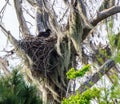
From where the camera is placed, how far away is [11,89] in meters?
6.13

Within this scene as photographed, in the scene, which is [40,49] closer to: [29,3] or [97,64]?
[97,64]

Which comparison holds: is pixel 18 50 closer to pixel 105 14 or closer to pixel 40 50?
pixel 40 50

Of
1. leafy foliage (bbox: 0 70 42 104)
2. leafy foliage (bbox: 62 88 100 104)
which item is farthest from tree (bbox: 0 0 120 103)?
leafy foliage (bbox: 62 88 100 104)

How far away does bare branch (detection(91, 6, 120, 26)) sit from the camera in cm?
761

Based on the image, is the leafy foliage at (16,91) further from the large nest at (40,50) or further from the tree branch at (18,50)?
the large nest at (40,50)

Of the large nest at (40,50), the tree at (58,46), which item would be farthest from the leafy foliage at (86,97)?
the large nest at (40,50)

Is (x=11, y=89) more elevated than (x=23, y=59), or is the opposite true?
(x=11, y=89)

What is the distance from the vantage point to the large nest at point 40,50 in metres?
8.19

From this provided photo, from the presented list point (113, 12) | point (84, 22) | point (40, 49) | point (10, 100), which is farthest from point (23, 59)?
point (10, 100)

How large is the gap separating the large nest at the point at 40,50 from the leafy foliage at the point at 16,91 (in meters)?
1.58

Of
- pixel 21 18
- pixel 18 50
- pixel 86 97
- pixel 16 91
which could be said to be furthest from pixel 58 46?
pixel 86 97

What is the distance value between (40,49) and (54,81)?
2.13ft

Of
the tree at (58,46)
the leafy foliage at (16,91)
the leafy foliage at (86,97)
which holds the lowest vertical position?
the tree at (58,46)

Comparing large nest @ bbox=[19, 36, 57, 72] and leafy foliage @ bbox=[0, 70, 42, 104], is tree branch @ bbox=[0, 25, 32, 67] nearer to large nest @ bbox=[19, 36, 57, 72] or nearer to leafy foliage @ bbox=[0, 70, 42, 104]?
large nest @ bbox=[19, 36, 57, 72]
